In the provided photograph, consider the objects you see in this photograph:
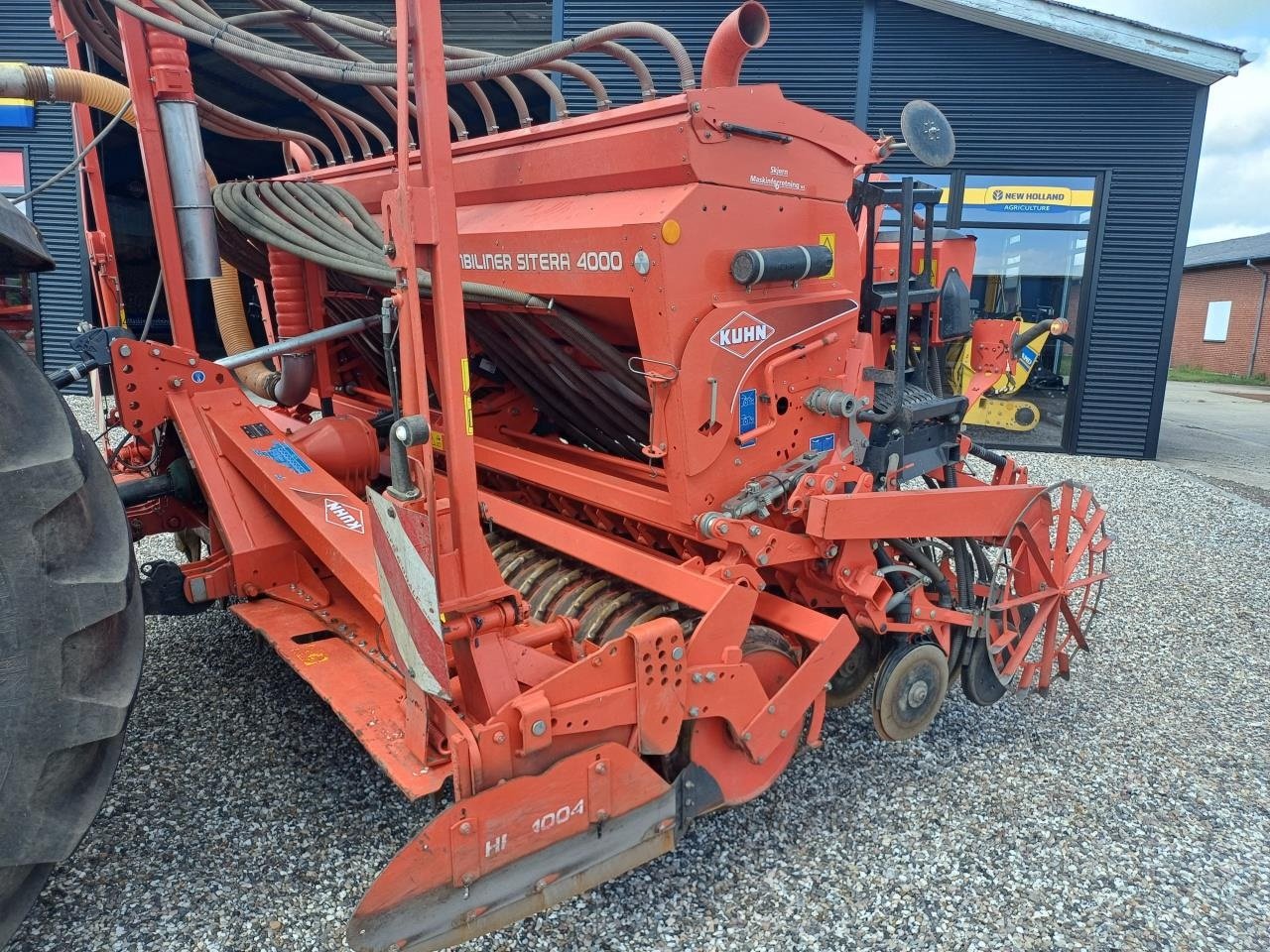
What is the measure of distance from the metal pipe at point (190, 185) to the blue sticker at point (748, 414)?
1989mm

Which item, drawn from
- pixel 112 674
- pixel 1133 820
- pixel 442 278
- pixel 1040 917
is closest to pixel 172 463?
pixel 112 674

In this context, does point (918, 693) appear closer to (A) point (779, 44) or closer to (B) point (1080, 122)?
(A) point (779, 44)

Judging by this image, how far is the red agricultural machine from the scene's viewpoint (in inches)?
71.7

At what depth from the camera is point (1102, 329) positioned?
28.5ft

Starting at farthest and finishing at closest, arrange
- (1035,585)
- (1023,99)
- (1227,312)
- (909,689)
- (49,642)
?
(1227,312)
(1023,99)
(1035,585)
(909,689)
(49,642)

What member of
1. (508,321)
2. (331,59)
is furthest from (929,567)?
(331,59)

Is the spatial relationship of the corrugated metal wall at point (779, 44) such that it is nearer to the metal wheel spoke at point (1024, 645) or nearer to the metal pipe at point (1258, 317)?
the metal wheel spoke at point (1024, 645)

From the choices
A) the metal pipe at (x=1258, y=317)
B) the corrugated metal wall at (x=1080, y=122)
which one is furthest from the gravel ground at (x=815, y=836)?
the metal pipe at (x=1258, y=317)

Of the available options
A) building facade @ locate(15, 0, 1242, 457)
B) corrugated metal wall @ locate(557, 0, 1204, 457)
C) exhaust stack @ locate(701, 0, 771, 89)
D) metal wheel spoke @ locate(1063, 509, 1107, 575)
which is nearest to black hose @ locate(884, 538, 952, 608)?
metal wheel spoke @ locate(1063, 509, 1107, 575)

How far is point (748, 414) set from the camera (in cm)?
255

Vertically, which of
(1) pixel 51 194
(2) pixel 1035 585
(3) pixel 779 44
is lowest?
(2) pixel 1035 585

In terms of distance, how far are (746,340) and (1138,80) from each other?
783 cm

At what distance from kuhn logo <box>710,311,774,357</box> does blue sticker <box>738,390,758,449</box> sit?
12 centimetres

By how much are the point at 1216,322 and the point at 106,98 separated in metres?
29.7
